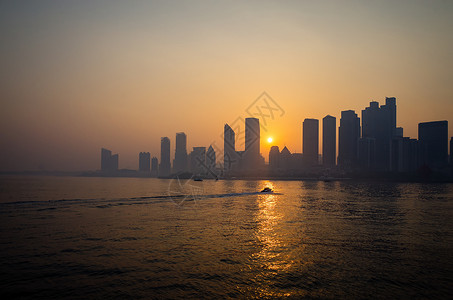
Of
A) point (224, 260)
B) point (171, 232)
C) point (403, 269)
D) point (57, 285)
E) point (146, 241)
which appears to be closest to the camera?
point (57, 285)

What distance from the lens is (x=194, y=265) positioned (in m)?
25.1

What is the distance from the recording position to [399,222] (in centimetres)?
4903

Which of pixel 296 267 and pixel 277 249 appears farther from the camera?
pixel 277 249

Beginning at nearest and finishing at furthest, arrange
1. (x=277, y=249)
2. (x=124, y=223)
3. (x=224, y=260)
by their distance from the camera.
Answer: (x=224, y=260) → (x=277, y=249) → (x=124, y=223)

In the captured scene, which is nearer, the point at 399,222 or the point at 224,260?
the point at 224,260

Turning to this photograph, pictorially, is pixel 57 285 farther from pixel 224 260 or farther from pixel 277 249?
pixel 277 249

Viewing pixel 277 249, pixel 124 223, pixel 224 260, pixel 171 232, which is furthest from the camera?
pixel 124 223

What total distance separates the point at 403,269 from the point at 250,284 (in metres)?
13.1

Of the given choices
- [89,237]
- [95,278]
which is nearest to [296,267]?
[95,278]

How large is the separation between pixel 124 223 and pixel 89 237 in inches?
407

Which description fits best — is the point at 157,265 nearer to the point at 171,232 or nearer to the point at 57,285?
the point at 57,285

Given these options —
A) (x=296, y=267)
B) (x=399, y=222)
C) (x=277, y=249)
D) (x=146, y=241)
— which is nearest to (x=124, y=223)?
(x=146, y=241)

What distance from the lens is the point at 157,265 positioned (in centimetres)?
2511

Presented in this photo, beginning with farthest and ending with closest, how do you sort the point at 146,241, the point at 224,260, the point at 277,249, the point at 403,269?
1. the point at 146,241
2. the point at 277,249
3. the point at 224,260
4. the point at 403,269
